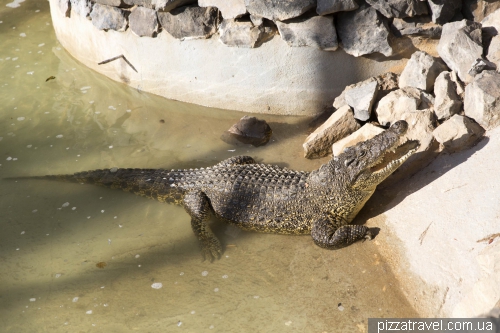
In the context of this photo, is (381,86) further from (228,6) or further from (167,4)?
(167,4)

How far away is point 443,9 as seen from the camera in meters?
4.71

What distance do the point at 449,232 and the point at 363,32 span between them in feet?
7.52

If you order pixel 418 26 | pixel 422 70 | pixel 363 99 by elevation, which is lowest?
pixel 363 99

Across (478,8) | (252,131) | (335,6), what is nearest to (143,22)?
(252,131)

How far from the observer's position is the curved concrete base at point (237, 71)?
16.9 feet

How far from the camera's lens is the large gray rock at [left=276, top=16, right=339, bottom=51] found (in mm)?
4879

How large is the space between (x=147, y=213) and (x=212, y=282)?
106 cm

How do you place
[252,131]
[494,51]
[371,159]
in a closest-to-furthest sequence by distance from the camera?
[371,159] < [494,51] < [252,131]

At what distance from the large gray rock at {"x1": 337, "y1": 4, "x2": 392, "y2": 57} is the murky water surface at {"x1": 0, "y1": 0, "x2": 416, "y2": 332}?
101 centimetres

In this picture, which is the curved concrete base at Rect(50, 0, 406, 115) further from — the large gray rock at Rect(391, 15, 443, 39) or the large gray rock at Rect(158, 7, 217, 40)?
the large gray rock at Rect(391, 15, 443, 39)

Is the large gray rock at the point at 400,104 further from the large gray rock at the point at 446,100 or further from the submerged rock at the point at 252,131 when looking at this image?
the submerged rock at the point at 252,131

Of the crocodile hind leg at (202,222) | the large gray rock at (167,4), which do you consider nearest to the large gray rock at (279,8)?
the large gray rock at (167,4)

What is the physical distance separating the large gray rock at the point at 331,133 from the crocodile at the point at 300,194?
0.52 m

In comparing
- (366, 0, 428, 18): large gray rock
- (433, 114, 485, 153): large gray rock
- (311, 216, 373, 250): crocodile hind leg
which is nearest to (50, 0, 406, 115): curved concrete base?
(366, 0, 428, 18): large gray rock
